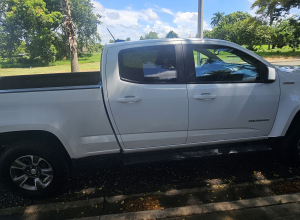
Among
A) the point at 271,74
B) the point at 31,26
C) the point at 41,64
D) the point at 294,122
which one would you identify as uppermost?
the point at 31,26

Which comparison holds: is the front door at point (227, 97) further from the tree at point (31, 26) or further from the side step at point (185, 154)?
the tree at point (31, 26)

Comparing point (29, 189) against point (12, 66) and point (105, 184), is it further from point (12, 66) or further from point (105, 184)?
point (12, 66)

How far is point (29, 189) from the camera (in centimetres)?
252

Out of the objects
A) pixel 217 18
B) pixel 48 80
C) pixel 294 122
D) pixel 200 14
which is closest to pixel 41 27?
pixel 200 14

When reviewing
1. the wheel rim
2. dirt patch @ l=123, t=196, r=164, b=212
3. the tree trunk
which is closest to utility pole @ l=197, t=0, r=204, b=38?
dirt patch @ l=123, t=196, r=164, b=212

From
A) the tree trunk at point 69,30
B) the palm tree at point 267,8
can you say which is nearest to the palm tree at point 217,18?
the palm tree at point 267,8

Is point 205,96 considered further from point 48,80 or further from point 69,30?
point 69,30

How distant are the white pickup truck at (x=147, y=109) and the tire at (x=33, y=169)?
11 mm

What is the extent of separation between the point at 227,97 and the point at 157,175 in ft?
4.78

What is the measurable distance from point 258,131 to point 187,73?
49.6 inches

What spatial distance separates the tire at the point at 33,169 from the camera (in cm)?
237

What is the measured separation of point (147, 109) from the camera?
2512 millimetres

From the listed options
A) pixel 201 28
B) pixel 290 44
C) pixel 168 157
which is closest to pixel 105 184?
pixel 168 157

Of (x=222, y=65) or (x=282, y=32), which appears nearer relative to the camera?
(x=222, y=65)
